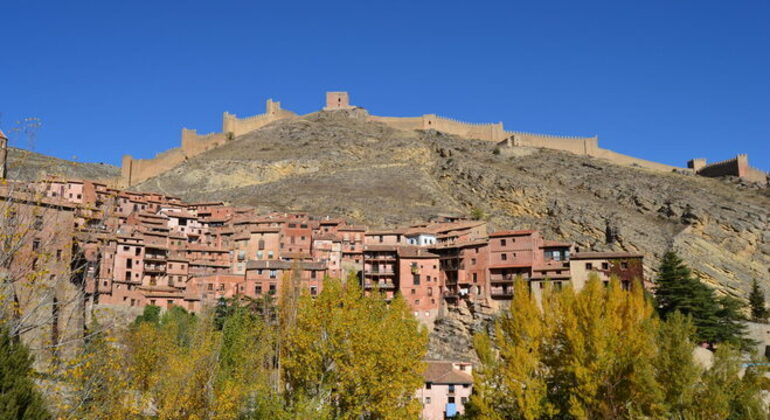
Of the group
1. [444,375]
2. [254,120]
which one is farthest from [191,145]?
[444,375]

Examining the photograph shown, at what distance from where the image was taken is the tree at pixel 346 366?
27.6 m

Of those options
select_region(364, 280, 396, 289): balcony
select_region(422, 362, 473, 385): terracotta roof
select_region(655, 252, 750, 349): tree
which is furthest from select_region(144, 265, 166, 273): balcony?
select_region(655, 252, 750, 349): tree

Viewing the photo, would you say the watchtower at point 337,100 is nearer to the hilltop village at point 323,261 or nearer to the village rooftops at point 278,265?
the hilltop village at point 323,261

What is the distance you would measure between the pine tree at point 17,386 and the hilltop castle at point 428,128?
105879mm

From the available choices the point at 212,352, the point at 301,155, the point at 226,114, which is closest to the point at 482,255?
the point at 212,352

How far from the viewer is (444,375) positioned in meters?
49.6

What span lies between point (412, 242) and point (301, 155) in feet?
178

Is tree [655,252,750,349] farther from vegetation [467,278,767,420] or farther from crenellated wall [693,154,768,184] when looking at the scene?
crenellated wall [693,154,768,184]

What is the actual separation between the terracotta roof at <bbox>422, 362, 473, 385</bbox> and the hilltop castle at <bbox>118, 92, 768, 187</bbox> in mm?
81657

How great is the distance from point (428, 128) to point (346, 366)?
114438 millimetres

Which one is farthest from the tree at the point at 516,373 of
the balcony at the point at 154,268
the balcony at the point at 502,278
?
the balcony at the point at 154,268

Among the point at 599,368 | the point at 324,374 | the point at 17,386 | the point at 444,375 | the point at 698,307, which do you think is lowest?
the point at 444,375

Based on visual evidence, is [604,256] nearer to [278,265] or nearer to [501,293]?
[501,293]

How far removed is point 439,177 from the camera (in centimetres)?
11269
